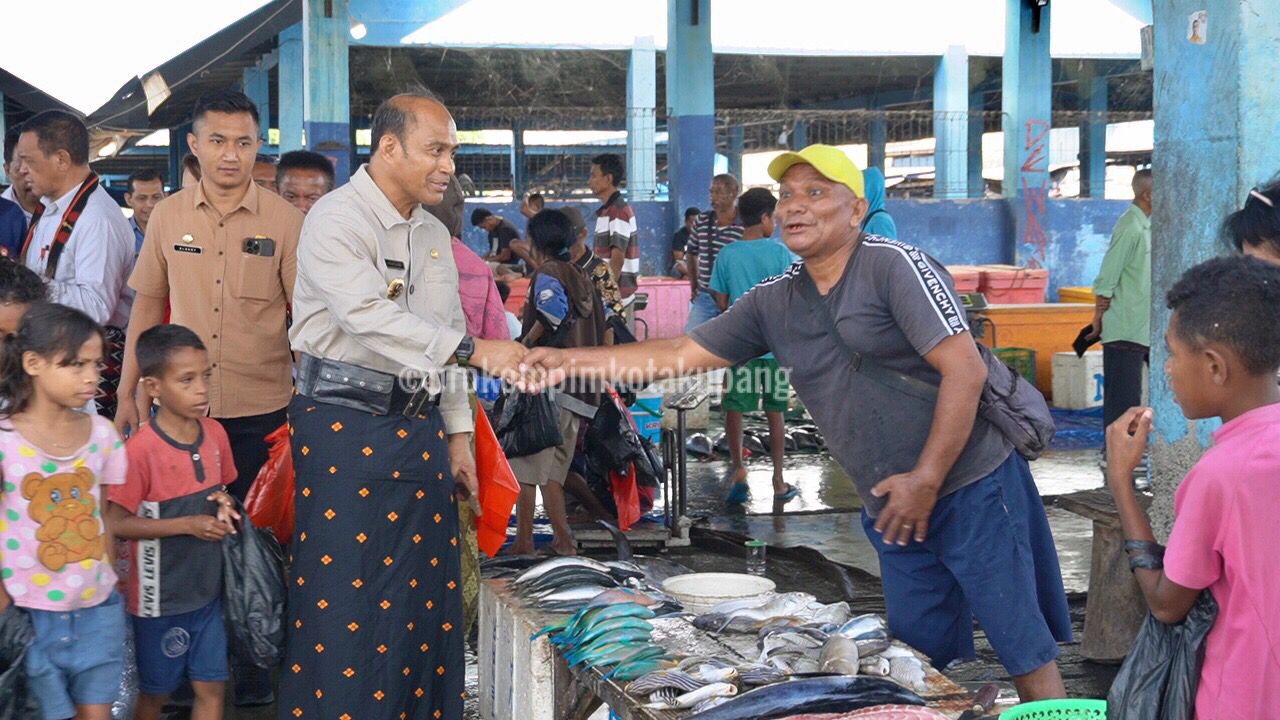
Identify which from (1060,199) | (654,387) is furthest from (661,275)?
(654,387)

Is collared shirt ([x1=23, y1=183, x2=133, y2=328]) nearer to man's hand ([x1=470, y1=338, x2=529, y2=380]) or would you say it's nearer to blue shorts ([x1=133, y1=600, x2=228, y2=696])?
blue shorts ([x1=133, y1=600, x2=228, y2=696])

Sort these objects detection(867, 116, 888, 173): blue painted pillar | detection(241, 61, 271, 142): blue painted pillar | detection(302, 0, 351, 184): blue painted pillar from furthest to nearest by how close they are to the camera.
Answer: detection(241, 61, 271, 142): blue painted pillar < detection(867, 116, 888, 173): blue painted pillar < detection(302, 0, 351, 184): blue painted pillar

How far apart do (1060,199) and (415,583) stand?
16.9m

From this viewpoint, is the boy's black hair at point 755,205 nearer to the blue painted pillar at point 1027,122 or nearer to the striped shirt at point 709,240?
the striped shirt at point 709,240

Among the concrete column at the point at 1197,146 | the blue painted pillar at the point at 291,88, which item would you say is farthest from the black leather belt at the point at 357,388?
the blue painted pillar at the point at 291,88

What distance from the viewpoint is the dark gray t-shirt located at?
356 centimetres

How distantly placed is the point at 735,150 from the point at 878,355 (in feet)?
66.9

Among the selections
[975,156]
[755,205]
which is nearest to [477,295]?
[755,205]

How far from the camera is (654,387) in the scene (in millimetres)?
8227

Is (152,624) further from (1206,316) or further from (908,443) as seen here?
(1206,316)

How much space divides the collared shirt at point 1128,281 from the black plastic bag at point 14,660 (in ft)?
22.3

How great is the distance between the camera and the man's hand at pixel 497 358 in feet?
13.1

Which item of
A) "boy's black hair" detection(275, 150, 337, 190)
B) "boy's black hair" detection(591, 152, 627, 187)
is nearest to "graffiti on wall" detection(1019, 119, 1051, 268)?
"boy's black hair" detection(591, 152, 627, 187)

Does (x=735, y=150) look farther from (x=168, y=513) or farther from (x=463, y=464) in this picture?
(x=168, y=513)
